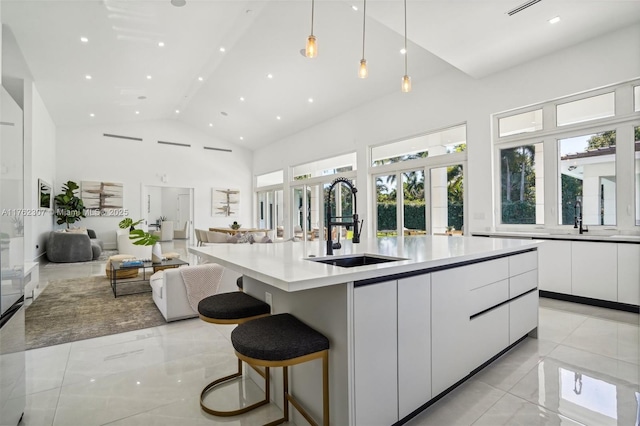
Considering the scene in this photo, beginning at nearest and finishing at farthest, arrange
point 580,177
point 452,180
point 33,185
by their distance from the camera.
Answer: point 580,177 < point 452,180 < point 33,185

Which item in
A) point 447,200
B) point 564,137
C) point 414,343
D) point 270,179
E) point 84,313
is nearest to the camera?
point 414,343

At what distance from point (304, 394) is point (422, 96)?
574 cm

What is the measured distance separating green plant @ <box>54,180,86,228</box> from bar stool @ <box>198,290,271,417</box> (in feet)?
30.3

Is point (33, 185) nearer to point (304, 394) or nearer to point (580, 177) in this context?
point (304, 394)

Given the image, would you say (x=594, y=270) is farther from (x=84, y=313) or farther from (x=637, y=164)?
(x=84, y=313)

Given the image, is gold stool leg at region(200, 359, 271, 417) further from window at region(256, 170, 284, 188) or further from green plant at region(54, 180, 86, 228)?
green plant at region(54, 180, 86, 228)

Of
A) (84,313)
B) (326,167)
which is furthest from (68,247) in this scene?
(326,167)

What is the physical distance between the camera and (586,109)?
424 centimetres

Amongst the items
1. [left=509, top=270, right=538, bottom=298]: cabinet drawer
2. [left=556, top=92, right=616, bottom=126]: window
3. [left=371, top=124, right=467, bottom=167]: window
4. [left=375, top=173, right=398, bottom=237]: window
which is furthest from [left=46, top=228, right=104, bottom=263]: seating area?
[left=556, top=92, right=616, bottom=126]: window

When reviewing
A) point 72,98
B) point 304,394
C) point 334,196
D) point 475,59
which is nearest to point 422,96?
point 475,59

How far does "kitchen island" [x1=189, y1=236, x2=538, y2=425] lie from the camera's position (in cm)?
143

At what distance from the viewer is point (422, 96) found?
236 inches

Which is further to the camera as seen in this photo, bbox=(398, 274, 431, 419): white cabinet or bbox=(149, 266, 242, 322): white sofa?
bbox=(149, 266, 242, 322): white sofa

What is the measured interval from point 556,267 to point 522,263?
2.09 metres
